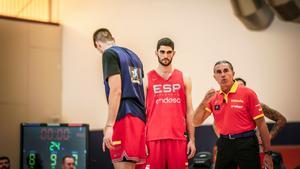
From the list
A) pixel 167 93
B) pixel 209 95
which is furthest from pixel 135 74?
pixel 167 93

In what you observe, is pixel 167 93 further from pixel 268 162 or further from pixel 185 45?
pixel 185 45

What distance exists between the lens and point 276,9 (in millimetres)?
5895

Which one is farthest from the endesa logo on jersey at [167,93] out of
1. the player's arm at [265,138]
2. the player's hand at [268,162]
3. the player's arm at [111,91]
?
the player's arm at [111,91]

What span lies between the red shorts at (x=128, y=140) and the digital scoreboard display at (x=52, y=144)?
288cm

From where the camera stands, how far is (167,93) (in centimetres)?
510

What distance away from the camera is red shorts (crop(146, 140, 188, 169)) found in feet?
16.2

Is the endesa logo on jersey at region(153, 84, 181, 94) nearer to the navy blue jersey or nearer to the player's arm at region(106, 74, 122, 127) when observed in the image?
the navy blue jersey

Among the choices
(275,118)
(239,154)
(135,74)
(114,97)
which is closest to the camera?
(114,97)

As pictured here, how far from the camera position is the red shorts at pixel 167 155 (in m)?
4.93

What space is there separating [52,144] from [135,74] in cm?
316

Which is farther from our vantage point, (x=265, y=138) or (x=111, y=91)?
(x=265, y=138)

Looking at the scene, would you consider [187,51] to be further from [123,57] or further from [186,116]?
[123,57]

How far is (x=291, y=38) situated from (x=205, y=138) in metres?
1.65

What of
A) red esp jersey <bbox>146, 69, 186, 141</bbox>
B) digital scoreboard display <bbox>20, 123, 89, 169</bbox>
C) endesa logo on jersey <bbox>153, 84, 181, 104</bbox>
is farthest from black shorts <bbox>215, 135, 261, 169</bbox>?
digital scoreboard display <bbox>20, 123, 89, 169</bbox>
